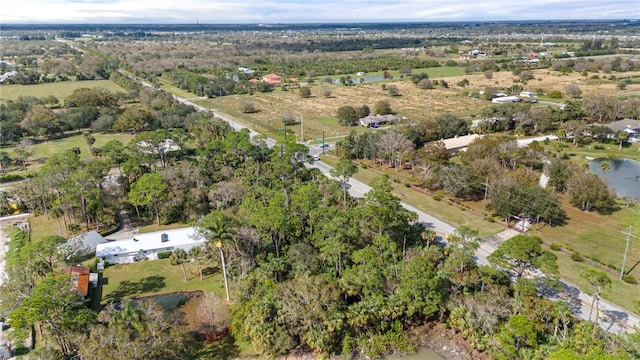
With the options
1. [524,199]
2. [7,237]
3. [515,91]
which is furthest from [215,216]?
[515,91]

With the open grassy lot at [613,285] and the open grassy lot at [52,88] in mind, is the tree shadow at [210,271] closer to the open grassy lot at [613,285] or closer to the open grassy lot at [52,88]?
the open grassy lot at [613,285]

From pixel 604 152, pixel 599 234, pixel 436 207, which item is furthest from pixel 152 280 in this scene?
pixel 604 152

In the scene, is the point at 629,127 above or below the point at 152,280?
above

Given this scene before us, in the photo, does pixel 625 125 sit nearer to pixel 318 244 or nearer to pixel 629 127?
pixel 629 127

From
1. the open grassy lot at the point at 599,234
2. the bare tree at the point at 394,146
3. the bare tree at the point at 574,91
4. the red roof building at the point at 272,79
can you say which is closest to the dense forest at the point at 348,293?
the open grassy lot at the point at 599,234

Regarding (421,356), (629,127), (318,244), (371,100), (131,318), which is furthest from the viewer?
(371,100)

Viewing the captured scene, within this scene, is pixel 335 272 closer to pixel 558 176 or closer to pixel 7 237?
pixel 558 176
